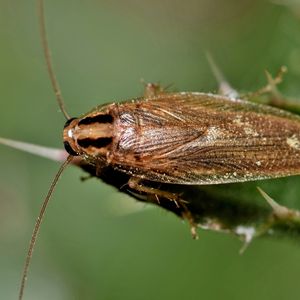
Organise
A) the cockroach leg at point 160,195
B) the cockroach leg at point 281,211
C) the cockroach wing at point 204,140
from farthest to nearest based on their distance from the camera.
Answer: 1. the cockroach wing at point 204,140
2. the cockroach leg at point 160,195
3. the cockroach leg at point 281,211

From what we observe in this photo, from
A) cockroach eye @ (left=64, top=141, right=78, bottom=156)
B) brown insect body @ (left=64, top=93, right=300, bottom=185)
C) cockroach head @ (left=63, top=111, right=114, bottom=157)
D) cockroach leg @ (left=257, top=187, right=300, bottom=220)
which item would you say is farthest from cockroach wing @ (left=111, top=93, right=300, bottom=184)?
cockroach leg @ (left=257, top=187, right=300, bottom=220)

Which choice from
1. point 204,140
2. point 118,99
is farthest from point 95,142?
point 118,99

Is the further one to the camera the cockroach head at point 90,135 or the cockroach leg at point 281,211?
the cockroach head at point 90,135

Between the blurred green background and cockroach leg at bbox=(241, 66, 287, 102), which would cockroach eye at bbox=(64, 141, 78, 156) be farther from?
cockroach leg at bbox=(241, 66, 287, 102)

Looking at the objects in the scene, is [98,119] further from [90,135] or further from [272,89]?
[272,89]

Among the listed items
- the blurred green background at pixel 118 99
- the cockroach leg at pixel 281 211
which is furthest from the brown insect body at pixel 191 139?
the cockroach leg at pixel 281 211

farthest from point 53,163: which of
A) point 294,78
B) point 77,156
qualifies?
point 294,78

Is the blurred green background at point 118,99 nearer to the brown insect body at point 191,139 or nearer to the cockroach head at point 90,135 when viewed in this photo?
the brown insect body at point 191,139
